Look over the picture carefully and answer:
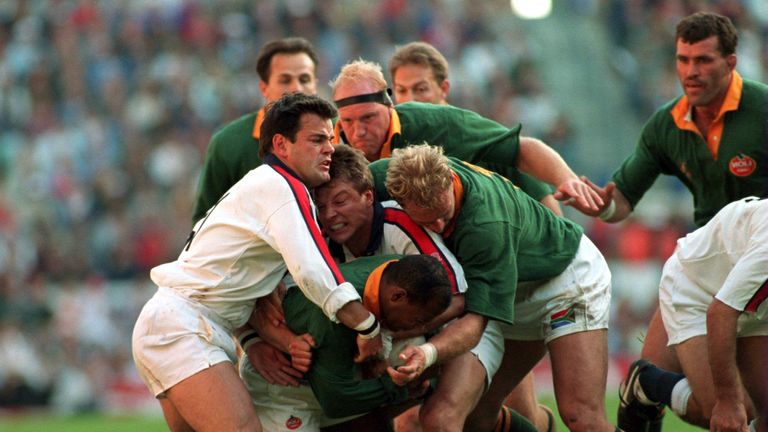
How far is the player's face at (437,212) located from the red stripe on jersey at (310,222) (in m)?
0.47

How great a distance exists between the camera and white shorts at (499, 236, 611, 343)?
626cm

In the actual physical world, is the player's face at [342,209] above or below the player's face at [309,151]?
below

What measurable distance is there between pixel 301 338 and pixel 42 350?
10.3 m

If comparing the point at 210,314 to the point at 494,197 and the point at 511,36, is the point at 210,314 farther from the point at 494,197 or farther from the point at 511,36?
→ the point at 511,36

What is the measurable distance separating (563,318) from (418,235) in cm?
96

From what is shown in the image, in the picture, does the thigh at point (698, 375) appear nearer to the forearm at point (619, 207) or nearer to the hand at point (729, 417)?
the hand at point (729, 417)

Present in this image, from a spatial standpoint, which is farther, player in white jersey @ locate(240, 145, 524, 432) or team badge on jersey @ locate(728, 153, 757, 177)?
team badge on jersey @ locate(728, 153, 757, 177)

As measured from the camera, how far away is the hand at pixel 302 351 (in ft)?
18.3

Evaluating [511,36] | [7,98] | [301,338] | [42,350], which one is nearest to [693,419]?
[301,338]

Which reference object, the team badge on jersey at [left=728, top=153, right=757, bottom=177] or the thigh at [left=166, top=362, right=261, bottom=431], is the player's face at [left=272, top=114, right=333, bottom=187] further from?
the team badge on jersey at [left=728, top=153, right=757, bottom=177]

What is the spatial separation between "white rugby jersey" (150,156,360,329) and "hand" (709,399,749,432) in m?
1.88

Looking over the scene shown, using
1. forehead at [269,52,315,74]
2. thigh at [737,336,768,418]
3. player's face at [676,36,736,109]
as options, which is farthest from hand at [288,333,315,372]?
player's face at [676,36,736,109]

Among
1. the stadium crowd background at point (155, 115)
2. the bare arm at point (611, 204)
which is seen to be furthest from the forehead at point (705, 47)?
the stadium crowd background at point (155, 115)

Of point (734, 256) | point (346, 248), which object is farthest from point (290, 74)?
point (734, 256)
